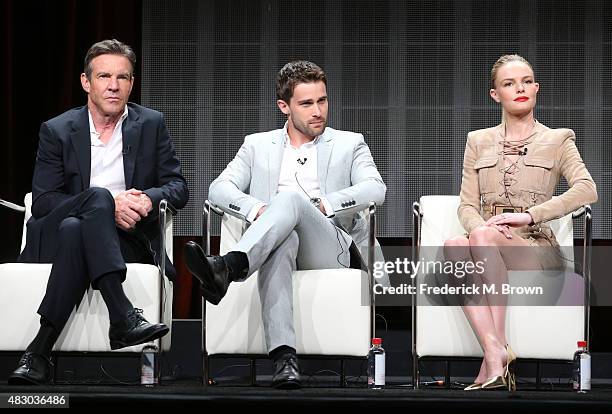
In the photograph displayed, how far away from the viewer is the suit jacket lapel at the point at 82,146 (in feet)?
13.1

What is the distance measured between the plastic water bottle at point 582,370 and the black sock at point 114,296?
1514mm

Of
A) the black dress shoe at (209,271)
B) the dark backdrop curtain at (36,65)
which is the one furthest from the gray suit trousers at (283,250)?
the dark backdrop curtain at (36,65)

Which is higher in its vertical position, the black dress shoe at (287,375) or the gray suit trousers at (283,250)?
the gray suit trousers at (283,250)

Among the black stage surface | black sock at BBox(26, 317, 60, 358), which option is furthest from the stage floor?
black sock at BBox(26, 317, 60, 358)

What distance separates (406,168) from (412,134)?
0.59 ft

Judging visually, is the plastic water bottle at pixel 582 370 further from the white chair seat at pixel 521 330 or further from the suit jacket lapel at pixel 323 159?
the suit jacket lapel at pixel 323 159

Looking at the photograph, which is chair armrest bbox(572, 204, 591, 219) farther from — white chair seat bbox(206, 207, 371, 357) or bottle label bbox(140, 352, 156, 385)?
bottle label bbox(140, 352, 156, 385)

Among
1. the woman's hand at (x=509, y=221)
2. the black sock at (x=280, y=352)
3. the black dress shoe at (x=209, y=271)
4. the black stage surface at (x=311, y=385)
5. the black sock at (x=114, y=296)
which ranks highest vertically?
the woman's hand at (x=509, y=221)

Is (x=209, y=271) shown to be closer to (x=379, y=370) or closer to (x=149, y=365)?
(x=149, y=365)

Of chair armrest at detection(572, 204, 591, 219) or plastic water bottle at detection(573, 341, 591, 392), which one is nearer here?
plastic water bottle at detection(573, 341, 591, 392)

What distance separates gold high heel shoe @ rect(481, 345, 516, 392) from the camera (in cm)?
350

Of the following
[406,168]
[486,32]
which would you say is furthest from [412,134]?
[486,32]

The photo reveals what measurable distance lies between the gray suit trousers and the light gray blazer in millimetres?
230

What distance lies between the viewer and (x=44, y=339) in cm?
357
